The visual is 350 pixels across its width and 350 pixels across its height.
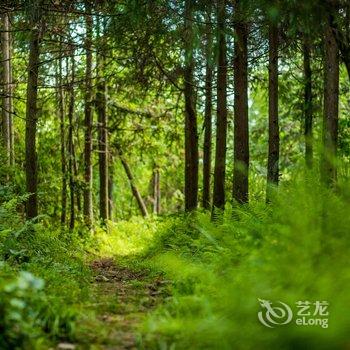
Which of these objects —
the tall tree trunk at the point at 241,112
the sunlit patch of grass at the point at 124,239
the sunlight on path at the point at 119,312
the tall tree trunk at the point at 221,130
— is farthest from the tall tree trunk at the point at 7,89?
the sunlight on path at the point at 119,312

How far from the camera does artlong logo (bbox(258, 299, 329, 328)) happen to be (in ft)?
13.7

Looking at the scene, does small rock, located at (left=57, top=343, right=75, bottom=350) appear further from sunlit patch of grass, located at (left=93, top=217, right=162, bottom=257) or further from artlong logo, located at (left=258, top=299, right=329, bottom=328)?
sunlit patch of grass, located at (left=93, top=217, right=162, bottom=257)

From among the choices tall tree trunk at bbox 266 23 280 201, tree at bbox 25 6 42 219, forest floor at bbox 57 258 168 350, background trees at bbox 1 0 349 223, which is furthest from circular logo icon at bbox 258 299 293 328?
tree at bbox 25 6 42 219

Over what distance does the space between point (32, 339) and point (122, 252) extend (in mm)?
13021

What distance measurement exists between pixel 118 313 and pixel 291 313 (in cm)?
181

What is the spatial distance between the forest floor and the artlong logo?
1013 millimetres

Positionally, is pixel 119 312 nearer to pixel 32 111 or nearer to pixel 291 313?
pixel 291 313

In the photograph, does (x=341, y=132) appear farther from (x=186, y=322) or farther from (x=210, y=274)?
(x=186, y=322)

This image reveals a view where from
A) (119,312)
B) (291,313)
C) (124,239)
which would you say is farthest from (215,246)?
(124,239)

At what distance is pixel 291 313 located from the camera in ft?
14.4

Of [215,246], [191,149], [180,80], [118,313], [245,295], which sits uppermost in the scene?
[180,80]

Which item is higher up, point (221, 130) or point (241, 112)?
A: point (241, 112)

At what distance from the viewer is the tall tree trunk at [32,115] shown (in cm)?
1209

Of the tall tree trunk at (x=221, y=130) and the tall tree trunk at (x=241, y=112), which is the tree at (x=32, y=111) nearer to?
the tall tree trunk at (x=221, y=130)
